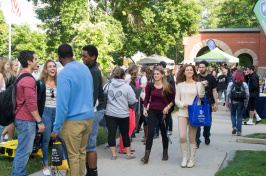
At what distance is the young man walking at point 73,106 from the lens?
14.2ft

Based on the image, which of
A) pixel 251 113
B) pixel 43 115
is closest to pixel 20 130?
pixel 43 115

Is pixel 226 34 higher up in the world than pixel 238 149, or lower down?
higher up

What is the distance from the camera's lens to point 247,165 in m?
6.77

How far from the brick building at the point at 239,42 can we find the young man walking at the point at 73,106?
1589 inches

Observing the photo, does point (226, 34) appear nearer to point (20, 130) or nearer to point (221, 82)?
point (221, 82)

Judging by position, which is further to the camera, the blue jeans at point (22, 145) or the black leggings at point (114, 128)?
the black leggings at point (114, 128)

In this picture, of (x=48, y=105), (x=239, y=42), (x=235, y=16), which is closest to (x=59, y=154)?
(x=48, y=105)

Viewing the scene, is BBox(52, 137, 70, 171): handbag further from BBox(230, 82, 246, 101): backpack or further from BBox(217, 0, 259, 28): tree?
BBox(217, 0, 259, 28): tree

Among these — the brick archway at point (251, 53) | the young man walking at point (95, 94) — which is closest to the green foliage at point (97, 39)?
the young man walking at point (95, 94)

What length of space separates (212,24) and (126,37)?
4703cm

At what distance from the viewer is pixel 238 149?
8492 millimetres

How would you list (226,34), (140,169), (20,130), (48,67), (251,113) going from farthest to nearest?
(226,34) → (251,113) → (140,169) → (48,67) → (20,130)

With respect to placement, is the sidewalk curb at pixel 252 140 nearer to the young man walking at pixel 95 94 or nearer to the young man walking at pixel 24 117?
the young man walking at pixel 95 94

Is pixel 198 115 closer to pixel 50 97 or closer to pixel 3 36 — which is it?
pixel 50 97
